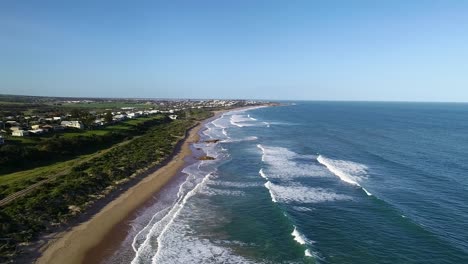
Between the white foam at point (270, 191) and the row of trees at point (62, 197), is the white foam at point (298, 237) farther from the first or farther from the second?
the row of trees at point (62, 197)

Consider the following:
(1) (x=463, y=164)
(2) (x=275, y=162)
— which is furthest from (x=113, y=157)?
(1) (x=463, y=164)

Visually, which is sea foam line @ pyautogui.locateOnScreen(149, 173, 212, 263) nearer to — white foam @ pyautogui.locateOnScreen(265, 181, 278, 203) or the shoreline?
the shoreline

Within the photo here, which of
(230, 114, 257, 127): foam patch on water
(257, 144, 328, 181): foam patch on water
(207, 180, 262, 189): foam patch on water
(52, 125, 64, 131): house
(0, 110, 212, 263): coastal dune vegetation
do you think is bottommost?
(230, 114, 257, 127): foam patch on water

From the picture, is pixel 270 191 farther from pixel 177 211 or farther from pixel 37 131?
pixel 37 131

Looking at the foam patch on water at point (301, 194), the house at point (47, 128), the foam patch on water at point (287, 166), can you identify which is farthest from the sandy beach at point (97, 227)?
the house at point (47, 128)

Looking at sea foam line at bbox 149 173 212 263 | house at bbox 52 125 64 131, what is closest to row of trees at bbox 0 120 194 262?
sea foam line at bbox 149 173 212 263

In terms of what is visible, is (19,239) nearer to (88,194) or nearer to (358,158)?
(88,194)
